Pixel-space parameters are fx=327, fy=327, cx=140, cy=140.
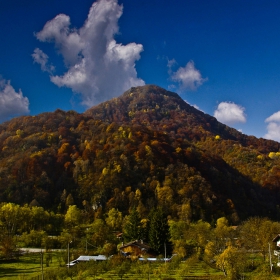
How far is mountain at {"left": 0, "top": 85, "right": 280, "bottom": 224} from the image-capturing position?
90.8 meters

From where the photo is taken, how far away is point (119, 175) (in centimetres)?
9944

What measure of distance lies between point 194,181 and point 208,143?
94247 mm

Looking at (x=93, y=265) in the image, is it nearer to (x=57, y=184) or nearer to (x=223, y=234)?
(x=223, y=234)

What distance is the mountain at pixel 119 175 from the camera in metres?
90.8

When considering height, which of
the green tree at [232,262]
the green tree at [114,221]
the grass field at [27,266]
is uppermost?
the green tree at [114,221]

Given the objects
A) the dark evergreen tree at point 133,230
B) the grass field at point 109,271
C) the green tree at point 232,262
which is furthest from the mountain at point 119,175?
the green tree at point 232,262

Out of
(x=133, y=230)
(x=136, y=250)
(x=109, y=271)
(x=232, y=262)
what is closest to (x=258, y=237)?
(x=232, y=262)

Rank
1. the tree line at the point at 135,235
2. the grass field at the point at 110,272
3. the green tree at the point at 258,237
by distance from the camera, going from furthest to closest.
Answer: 1. the tree line at the point at 135,235
2. the green tree at the point at 258,237
3. the grass field at the point at 110,272

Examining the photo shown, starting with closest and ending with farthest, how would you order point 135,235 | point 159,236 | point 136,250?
point 136,250
point 159,236
point 135,235

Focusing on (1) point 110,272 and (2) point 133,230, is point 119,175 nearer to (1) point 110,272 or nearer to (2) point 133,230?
(2) point 133,230

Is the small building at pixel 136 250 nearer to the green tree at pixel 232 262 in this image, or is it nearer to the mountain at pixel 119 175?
the green tree at pixel 232 262

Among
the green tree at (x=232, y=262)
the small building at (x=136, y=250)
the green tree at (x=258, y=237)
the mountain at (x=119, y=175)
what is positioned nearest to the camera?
the green tree at (x=232, y=262)

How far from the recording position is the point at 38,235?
57812 millimetres

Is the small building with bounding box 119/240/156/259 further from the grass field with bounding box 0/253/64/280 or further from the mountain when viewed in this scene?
the mountain
